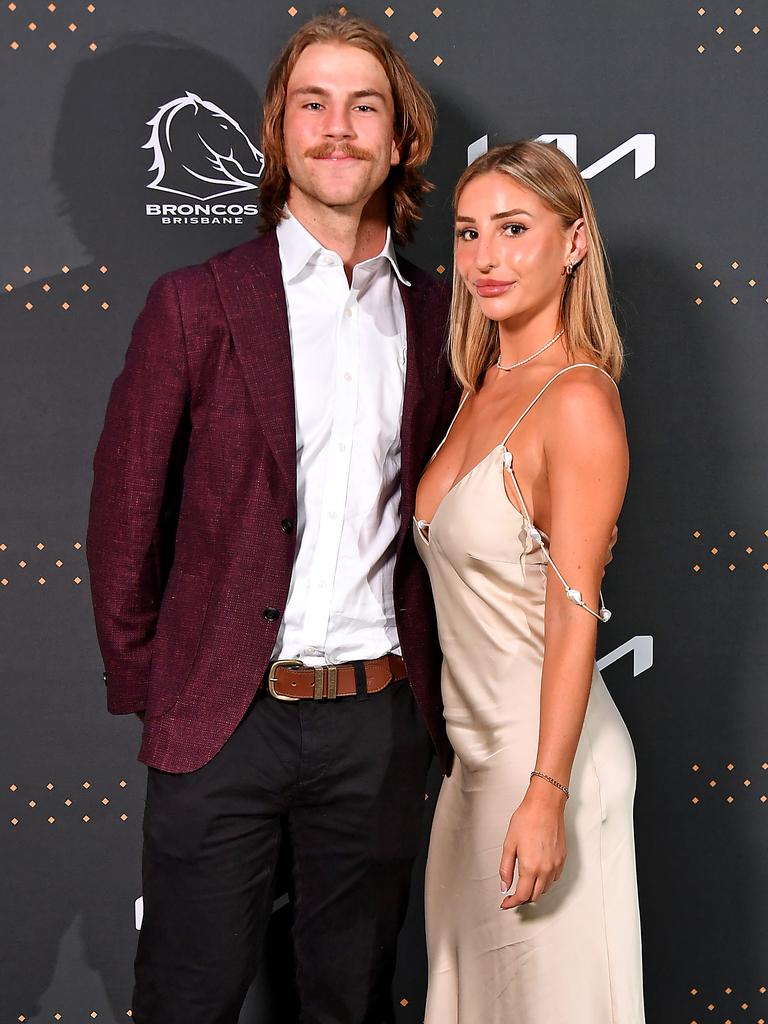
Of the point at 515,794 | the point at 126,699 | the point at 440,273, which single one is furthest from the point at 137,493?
the point at 440,273

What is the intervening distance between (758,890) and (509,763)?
1.09 meters

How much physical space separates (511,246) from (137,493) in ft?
2.32

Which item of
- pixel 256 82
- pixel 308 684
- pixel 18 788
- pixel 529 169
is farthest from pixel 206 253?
pixel 18 788

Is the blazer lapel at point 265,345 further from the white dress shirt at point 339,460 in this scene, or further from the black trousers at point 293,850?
the black trousers at point 293,850

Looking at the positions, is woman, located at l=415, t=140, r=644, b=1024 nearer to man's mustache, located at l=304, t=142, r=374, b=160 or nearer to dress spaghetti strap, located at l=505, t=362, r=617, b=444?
dress spaghetti strap, located at l=505, t=362, r=617, b=444

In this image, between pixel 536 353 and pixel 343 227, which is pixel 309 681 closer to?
pixel 536 353

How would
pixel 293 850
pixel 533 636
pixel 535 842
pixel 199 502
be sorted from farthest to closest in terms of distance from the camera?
pixel 293 850, pixel 199 502, pixel 533 636, pixel 535 842

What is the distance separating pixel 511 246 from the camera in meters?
1.73

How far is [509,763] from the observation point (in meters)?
1.70

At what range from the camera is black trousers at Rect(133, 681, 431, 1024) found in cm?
180

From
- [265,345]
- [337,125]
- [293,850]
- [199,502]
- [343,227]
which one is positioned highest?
[337,125]

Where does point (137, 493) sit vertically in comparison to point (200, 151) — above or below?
below

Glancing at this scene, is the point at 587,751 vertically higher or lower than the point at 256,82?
lower

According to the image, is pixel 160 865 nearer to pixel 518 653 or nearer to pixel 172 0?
pixel 518 653
